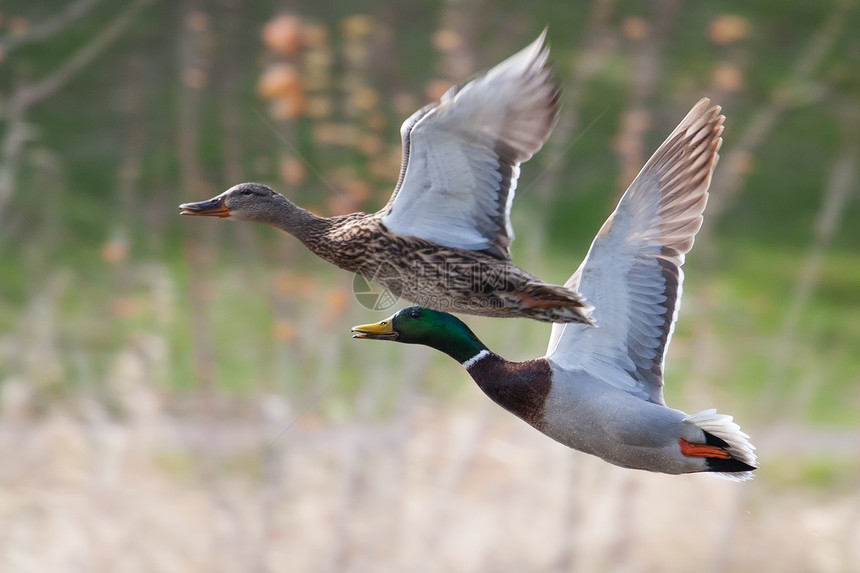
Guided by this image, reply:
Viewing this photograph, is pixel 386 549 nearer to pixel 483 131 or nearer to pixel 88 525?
pixel 88 525

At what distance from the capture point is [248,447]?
18.6 feet

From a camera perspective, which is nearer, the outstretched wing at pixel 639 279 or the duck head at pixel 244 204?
the outstretched wing at pixel 639 279

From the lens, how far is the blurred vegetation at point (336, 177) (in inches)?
204

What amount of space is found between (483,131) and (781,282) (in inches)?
207

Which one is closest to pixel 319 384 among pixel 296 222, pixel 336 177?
pixel 336 177

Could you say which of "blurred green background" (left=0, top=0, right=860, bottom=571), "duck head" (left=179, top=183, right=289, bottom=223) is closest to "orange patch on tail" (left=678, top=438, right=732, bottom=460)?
"duck head" (left=179, top=183, right=289, bottom=223)

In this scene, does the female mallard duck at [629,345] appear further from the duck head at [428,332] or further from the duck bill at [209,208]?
the duck bill at [209,208]

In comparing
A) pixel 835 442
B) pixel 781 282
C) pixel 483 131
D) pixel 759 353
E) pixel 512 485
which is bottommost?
pixel 512 485

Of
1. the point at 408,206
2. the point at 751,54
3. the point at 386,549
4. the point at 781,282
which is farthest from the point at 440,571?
the point at 751,54

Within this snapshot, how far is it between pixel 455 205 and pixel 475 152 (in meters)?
0.16

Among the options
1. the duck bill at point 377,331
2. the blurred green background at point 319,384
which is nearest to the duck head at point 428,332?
the duck bill at point 377,331

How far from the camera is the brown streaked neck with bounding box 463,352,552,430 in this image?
2920mm

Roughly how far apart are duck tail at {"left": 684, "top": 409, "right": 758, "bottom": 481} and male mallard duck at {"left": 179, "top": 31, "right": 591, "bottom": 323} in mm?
492

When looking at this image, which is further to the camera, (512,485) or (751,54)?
(751,54)
